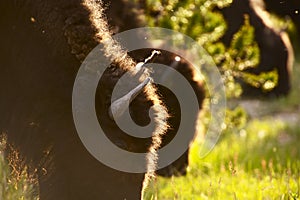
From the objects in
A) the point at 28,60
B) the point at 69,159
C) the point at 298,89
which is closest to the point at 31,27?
the point at 28,60

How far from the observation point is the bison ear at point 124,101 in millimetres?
4617

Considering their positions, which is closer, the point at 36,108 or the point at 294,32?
the point at 36,108

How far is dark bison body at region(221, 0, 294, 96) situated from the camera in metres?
10.4

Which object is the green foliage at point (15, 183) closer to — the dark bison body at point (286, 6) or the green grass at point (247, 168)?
the green grass at point (247, 168)

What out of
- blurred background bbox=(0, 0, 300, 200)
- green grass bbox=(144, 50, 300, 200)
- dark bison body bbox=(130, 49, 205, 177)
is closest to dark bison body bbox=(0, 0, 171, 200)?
blurred background bbox=(0, 0, 300, 200)

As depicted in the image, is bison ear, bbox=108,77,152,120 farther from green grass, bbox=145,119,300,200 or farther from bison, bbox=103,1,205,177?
bison, bbox=103,1,205,177

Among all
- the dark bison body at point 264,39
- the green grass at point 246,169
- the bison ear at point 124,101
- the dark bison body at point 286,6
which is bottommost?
the bison ear at point 124,101

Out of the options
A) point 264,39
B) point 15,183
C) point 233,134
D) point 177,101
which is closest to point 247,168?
point 177,101

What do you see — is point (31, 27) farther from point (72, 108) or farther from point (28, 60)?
point (72, 108)

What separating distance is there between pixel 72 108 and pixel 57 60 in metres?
0.34

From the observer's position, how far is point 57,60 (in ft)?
16.8

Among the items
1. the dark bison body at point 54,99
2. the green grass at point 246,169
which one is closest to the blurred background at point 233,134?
the green grass at point 246,169

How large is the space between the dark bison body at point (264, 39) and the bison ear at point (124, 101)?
516 centimetres

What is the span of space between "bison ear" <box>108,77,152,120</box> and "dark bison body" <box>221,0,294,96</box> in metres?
→ 5.16
